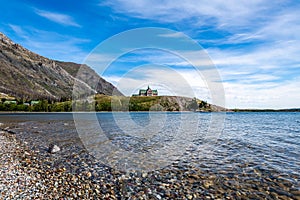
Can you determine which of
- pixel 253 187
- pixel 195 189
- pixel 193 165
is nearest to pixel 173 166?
pixel 193 165

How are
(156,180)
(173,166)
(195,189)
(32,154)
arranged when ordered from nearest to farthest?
(195,189) → (156,180) → (173,166) → (32,154)

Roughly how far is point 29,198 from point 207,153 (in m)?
14.8

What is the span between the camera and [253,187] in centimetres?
1138

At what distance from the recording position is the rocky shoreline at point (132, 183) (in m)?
10.2

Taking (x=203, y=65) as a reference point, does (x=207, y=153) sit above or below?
below

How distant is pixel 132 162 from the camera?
16250 millimetres

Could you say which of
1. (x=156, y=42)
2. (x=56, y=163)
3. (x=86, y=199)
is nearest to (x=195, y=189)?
(x=86, y=199)

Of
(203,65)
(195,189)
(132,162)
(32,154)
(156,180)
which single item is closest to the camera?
(195,189)

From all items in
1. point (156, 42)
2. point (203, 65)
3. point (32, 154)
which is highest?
point (156, 42)

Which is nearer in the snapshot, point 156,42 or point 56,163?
point 56,163

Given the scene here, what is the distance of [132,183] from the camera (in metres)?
11.8

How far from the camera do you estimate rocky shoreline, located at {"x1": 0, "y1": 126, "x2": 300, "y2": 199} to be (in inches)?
401

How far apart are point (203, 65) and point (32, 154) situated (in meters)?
19.1

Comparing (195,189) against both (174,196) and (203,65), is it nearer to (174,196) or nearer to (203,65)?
(174,196)
